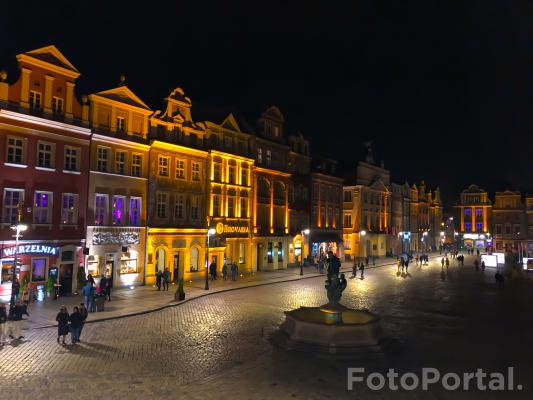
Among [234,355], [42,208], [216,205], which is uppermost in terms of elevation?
[216,205]

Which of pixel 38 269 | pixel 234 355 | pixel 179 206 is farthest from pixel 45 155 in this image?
pixel 234 355

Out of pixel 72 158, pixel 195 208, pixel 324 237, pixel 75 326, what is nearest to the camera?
pixel 75 326

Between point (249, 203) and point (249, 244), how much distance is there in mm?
4475

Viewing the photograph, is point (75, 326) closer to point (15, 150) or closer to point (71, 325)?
point (71, 325)

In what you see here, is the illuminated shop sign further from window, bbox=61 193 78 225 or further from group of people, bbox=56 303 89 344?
group of people, bbox=56 303 89 344

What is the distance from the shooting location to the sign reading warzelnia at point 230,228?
131 ft

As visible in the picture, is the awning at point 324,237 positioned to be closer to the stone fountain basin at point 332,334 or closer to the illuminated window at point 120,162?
the illuminated window at point 120,162

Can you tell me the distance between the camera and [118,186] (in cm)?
3216

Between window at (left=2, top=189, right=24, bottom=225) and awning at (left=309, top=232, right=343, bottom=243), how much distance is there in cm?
3616

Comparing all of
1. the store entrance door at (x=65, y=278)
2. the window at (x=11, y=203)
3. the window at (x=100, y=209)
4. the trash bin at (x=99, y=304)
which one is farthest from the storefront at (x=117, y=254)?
the trash bin at (x=99, y=304)

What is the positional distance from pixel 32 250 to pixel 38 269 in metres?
1.42

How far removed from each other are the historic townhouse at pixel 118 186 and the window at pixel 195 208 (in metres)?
5.18

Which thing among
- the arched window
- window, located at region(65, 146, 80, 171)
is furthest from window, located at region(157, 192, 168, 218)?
window, located at region(65, 146, 80, 171)

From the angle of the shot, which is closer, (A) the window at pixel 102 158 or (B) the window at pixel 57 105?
(B) the window at pixel 57 105
